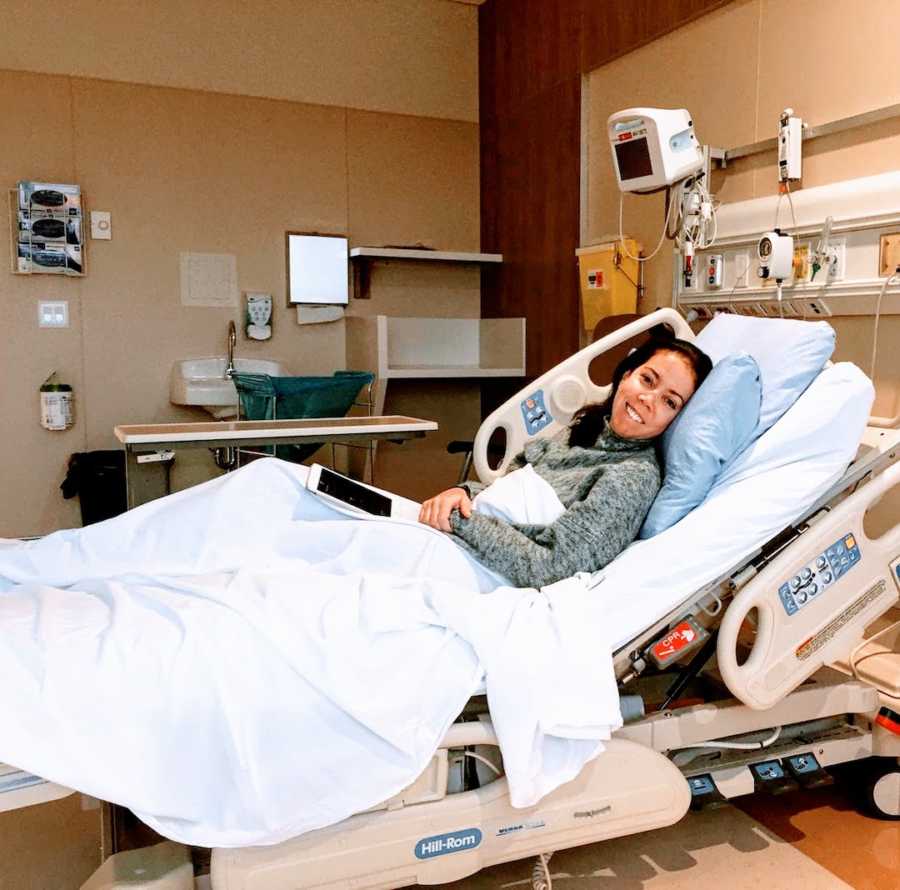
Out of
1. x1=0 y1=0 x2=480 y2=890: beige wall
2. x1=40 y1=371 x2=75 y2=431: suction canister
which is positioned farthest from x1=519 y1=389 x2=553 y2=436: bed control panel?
x1=40 y1=371 x2=75 y2=431: suction canister

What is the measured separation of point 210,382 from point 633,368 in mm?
2855

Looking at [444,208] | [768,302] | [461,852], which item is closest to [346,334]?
[444,208]

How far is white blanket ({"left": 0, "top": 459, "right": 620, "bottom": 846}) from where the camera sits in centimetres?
130

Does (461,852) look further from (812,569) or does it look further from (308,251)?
(308,251)

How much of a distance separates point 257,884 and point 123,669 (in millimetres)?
404

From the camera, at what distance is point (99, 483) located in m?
4.03

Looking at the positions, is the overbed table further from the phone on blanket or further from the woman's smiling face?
the woman's smiling face

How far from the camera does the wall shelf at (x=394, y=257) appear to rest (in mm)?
4414

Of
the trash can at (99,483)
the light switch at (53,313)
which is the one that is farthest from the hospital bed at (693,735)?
the light switch at (53,313)

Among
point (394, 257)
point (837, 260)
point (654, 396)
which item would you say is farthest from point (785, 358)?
point (394, 257)

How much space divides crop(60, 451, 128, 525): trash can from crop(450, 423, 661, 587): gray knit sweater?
2659mm

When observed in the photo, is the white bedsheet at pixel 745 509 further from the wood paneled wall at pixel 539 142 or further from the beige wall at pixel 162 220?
the beige wall at pixel 162 220

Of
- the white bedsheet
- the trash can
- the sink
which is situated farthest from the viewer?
the sink

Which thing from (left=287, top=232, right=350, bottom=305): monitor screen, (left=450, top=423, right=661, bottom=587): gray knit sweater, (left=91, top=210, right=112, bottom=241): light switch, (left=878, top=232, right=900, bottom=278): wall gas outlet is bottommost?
(left=450, top=423, right=661, bottom=587): gray knit sweater
